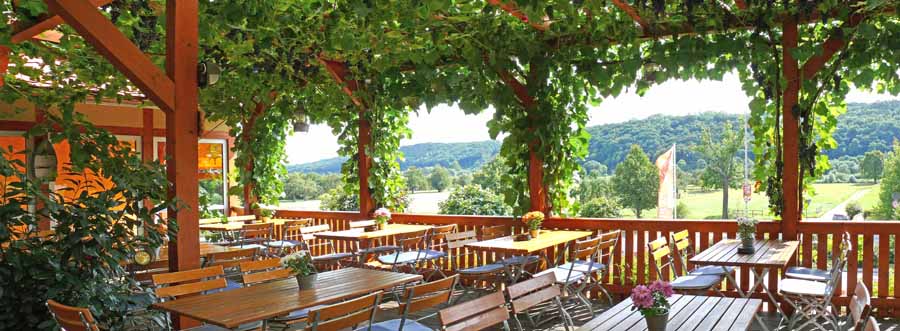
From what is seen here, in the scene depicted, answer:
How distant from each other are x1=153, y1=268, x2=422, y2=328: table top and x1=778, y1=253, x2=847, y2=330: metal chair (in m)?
2.77

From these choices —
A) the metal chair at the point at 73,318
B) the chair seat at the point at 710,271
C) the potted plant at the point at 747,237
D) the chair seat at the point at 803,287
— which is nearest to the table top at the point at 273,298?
the metal chair at the point at 73,318

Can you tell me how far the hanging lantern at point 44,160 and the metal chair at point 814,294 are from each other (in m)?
5.39

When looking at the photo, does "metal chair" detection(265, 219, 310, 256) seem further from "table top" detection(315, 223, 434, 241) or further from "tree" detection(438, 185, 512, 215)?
"tree" detection(438, 185, 512, 215)

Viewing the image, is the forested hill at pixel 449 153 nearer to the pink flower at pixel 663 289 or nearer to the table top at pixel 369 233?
the table top at pixel 369 233

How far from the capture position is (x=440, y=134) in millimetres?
15141

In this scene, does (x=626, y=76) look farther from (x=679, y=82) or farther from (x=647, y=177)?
(x=647, y=177)

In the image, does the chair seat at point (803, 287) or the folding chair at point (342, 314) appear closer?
the folding chair at point (342, 314)

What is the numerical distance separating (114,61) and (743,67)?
17.1 ft

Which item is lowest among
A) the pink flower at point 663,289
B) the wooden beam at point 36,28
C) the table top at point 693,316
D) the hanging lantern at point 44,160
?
the table top at point 693,316

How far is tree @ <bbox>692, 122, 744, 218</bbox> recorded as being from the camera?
59.4 feet

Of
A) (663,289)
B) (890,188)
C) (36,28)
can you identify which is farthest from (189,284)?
(890,188)

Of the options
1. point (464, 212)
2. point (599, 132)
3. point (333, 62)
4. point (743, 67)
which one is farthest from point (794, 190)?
point (599, 132)

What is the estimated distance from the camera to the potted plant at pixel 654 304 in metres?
2.58

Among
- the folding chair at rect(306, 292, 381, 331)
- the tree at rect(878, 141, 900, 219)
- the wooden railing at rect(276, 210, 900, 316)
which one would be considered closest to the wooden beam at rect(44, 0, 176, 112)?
the folding chair at rect(306, 292, 381, 331)
